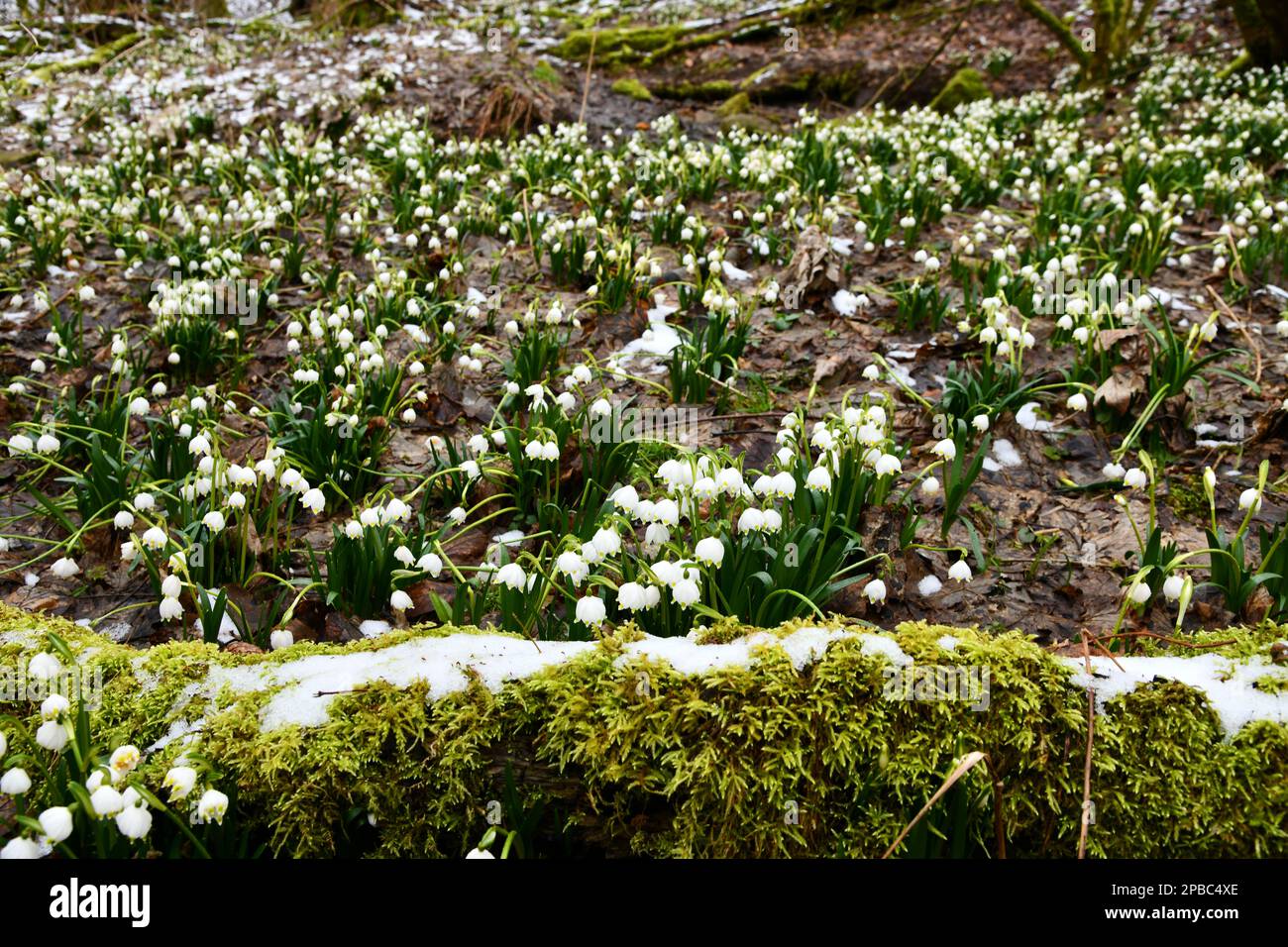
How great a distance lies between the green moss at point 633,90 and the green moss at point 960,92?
9.87 feet

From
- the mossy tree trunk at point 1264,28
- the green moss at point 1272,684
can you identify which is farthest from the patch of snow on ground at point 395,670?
the mossy tree trunk at point 1264,28

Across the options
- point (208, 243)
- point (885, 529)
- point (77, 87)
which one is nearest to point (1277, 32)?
point (885, 529)

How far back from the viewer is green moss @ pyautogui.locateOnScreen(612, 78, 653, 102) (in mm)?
9281

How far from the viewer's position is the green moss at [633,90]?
928 cm

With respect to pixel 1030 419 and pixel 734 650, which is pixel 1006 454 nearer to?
pixel 1030 419

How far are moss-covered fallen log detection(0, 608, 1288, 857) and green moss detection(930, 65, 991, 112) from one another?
857cm

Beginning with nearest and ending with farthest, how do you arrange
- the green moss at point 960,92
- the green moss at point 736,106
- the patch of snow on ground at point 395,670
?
the patch of snow on ground at point 395,670 < the green moss at point 736,106 < the green moss at point 960,92

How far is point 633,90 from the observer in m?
9.30

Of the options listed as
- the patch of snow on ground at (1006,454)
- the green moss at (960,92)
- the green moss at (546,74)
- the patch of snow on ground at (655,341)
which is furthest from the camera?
the green moss at (960,92)

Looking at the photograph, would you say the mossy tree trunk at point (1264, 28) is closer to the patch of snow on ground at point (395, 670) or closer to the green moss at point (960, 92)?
the green moss at point (960, 92)

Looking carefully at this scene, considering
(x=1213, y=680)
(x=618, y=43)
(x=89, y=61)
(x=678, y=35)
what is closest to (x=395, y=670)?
(x=1213, y=680)

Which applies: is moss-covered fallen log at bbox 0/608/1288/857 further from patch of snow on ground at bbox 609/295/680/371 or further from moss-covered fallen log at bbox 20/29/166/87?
moss-covered fallen log at bbox 20/29/166/87

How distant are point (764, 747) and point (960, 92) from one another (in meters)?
9.06
